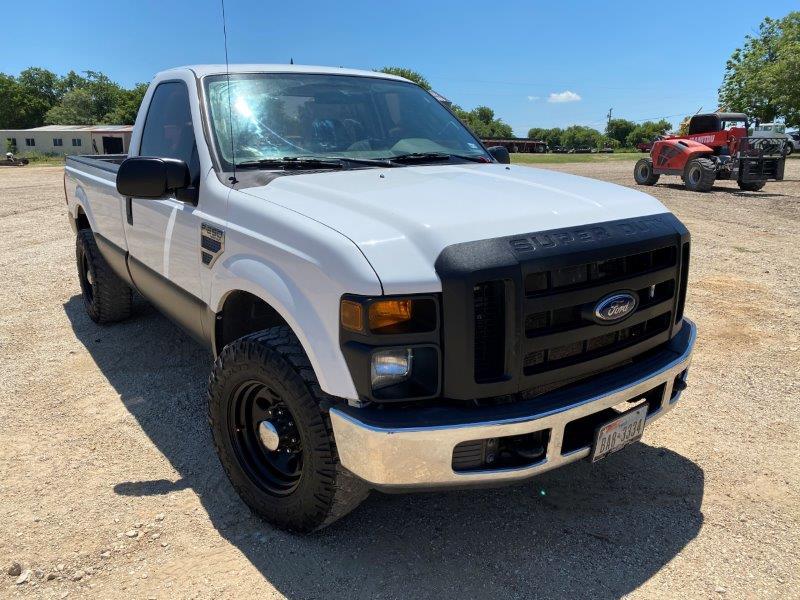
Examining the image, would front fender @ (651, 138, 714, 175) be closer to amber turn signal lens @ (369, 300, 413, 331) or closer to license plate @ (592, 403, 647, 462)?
license plate @ (592, 403, 647, 462)

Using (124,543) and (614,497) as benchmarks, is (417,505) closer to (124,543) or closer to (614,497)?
(614,497)

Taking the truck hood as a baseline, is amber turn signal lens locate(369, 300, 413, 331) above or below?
below

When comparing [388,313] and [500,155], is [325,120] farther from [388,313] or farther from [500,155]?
[388,313]

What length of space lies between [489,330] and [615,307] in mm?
577

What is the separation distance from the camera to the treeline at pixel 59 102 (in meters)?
84.0

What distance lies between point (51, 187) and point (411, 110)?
19113 millimetres

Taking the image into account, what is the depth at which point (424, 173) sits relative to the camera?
3.15 meters

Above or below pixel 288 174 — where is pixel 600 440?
below

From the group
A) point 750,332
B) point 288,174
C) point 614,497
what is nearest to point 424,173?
point 288,174

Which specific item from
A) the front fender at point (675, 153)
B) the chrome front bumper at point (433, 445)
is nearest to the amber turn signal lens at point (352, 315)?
the chrome front bumper at point (433, 445)

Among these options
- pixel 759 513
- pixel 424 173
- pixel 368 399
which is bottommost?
pixel 759 513

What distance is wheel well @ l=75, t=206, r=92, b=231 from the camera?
5552 millimetres

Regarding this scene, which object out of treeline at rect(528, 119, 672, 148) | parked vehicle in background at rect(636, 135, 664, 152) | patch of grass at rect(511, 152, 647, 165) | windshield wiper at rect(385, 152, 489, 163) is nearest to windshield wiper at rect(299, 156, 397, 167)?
windshield wiper at rect(385, 152, 489, 163)

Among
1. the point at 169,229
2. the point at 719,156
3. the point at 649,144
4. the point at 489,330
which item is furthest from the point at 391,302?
the point at 649,144
